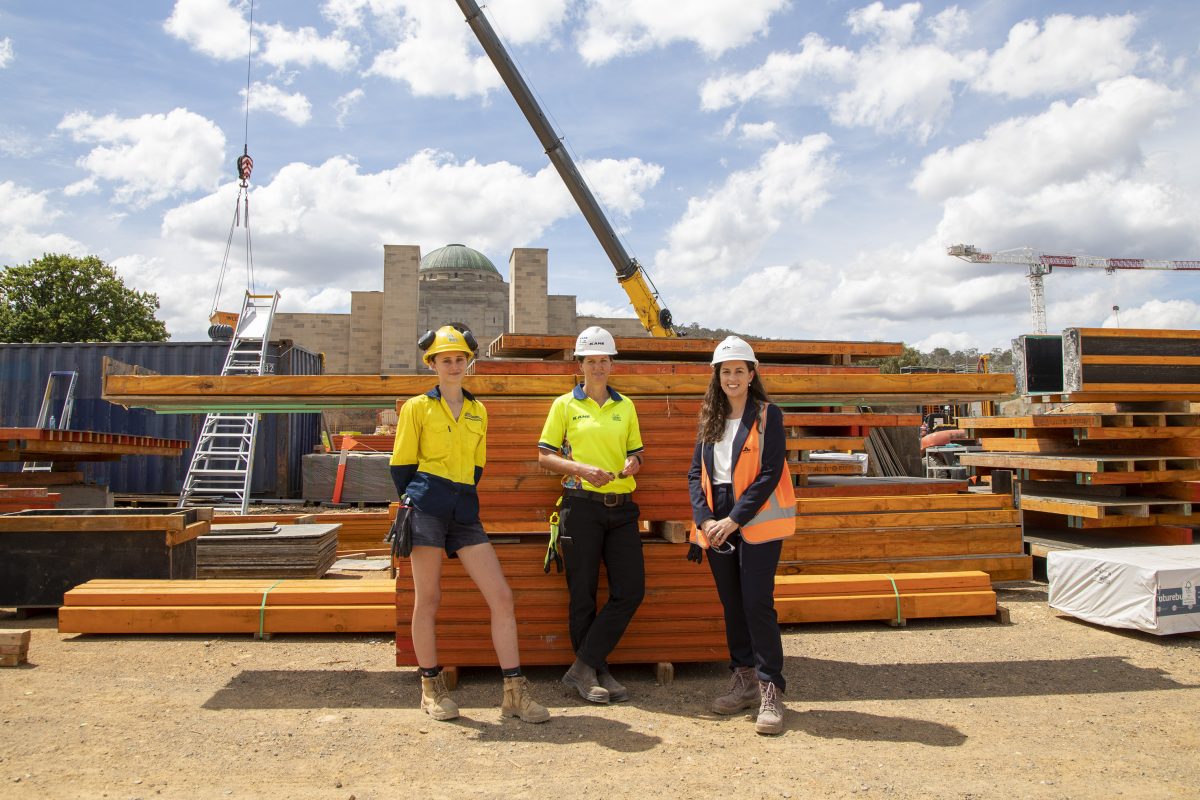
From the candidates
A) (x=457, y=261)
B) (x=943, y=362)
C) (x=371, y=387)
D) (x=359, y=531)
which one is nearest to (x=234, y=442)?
(x=359, y=531)

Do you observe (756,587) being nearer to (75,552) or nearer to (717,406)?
(717,406)

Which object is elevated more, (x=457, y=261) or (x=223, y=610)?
(x=457, y=261)

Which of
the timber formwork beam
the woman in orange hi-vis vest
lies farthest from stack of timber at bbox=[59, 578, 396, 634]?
the woman in orange hi-vis vest

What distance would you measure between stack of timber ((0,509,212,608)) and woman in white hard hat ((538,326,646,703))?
3.68m

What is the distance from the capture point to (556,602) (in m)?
4.80

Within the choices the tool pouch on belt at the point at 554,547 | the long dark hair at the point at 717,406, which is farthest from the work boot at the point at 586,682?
the long dark hair at the point at 717,406

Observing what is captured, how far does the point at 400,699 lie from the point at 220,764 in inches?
43.7

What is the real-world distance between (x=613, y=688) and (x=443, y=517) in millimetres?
1386

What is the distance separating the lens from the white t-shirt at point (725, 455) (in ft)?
13.4

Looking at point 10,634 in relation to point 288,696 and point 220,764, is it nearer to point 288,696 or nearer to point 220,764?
point 288,696

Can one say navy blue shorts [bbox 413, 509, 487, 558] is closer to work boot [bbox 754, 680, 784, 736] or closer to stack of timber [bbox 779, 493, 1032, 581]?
work boot [bbox 754, 680, 784, 736]

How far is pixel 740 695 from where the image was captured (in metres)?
4.19

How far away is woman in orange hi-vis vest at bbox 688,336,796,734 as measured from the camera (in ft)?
12.9

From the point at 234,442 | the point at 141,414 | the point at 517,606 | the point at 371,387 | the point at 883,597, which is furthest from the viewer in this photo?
the point at 141,414
